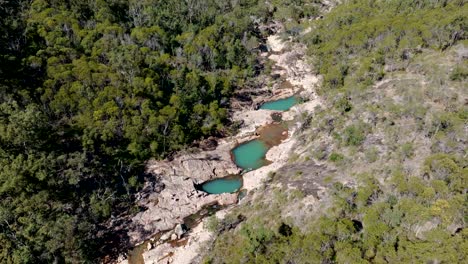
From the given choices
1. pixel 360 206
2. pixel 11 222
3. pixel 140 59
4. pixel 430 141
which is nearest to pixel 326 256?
pixel 360 206

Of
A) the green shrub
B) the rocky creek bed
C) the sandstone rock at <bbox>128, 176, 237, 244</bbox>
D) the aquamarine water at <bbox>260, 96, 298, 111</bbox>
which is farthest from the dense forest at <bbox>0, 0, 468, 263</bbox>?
the aquamarine water at <bbox>260, 96, 298, 111</bbox>

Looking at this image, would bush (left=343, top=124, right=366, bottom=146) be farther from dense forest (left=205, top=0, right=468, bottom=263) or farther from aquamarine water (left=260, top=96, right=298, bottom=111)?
aquamarine water (left=260, top=96, right=298, bottom=111)

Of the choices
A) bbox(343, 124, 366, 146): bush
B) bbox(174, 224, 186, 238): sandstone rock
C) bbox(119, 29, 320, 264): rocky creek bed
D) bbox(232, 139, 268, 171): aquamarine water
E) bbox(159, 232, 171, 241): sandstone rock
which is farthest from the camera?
bbox(232, 139, 268, 171): aquamarine water

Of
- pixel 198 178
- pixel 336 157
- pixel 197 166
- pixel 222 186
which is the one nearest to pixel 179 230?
pixel 198 178

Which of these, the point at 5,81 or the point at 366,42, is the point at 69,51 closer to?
the point at 5,81

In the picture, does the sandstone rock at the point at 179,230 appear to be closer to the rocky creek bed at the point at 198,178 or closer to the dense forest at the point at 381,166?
the rocky creek bed at the point at 198,178

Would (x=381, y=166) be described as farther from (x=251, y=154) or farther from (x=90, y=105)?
(x=90, y=105)

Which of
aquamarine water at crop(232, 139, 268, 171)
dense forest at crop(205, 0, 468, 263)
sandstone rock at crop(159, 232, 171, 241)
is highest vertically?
dense forest at crop(205, 0, 468, 263)
